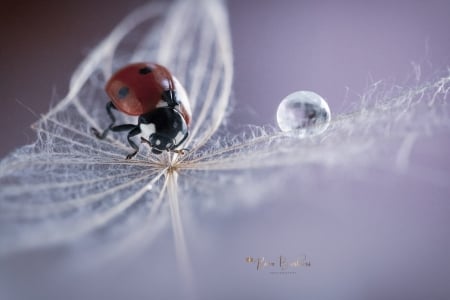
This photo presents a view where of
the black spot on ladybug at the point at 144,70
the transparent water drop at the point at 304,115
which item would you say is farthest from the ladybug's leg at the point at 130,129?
the transparent water drop at the point at 304,115

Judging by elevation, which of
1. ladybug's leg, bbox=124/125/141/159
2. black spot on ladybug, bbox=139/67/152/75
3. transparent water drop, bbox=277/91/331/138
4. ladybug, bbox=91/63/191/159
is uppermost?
black spot on ladybug, bbox=139/67/152/75

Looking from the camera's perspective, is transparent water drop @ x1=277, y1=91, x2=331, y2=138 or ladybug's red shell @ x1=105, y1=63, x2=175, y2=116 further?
ladybug's red shell @ x1=105, y1=63, x2=175, y2=116

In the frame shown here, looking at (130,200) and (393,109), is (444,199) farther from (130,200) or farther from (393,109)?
(130,200)

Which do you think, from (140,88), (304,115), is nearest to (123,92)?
(140,88)

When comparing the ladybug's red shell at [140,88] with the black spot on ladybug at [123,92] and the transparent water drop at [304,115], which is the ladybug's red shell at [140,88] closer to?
the black spot on ladybug at [123,92]

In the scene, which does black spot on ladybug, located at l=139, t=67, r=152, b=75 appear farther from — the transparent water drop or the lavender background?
the transparent water drop

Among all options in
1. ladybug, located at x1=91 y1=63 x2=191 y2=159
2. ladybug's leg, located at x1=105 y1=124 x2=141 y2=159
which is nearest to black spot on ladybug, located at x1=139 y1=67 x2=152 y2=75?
ladybug, located at x1=91 y1=63 x2=191 y2=159
